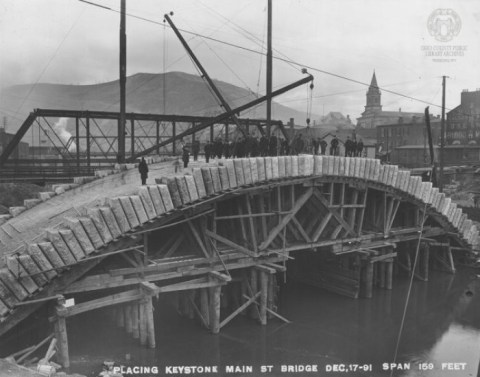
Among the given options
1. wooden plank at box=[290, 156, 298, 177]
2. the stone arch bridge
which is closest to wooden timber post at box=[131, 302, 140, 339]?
the stone arch bridge

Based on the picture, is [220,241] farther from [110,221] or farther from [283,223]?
[110,221]

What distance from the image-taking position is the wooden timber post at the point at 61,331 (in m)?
13.2

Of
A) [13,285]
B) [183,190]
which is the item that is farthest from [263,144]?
[13,285]

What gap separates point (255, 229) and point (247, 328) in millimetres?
3769

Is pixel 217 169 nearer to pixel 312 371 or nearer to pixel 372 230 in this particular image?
pixel 312 371

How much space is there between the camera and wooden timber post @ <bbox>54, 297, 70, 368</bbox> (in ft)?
43.3

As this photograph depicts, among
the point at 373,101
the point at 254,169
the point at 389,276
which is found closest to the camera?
the point at 254,169

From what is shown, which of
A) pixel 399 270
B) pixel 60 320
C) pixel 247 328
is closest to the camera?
pixel 60 320

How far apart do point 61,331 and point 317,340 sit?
9.39 meters

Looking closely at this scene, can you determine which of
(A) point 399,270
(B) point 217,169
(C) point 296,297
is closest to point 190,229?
(B) point 217,169

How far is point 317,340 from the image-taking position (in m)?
18.2

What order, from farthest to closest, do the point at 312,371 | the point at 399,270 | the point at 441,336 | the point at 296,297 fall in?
the point at 399,270
the point at 296,297
the point at 441,336
the point at 312,371

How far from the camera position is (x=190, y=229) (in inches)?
666

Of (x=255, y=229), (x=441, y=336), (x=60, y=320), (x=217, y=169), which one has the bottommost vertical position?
(x=441, y=336)
